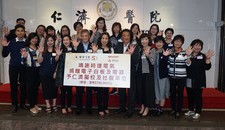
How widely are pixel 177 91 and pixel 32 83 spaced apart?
255cm

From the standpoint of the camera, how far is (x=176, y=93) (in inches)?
170

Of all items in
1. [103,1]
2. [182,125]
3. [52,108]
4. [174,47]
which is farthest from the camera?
[103,1]

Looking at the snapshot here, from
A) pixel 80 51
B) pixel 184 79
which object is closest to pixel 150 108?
pixel 184 79

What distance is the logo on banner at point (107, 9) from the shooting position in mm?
6754

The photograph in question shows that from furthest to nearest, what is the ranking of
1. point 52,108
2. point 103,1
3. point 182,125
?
point 103,1 → point 52,108 → point 182,125

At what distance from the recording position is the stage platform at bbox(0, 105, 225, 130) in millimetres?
3965

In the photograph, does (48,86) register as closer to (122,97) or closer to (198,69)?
(122,97)

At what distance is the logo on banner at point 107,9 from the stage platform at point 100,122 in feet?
10.9

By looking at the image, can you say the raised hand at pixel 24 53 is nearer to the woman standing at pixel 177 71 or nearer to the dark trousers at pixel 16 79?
the dark trousers at pixel 16 79

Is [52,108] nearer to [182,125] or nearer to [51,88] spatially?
[51,88]

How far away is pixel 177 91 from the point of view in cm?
428

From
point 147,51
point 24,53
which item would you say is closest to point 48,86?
point 24,53

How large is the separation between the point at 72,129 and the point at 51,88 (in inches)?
33.0

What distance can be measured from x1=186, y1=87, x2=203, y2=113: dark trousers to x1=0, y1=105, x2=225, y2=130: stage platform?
217 mm
